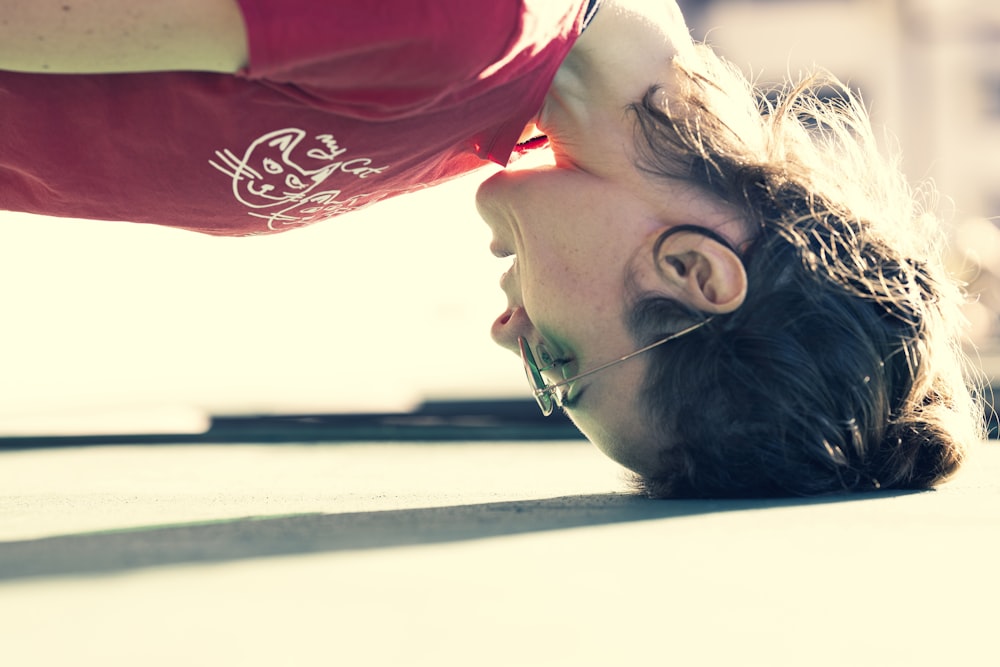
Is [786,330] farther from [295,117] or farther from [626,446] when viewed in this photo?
[295,117]

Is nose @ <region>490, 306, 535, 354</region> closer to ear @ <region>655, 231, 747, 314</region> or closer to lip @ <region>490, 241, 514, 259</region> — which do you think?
lip @ <region>490, 241, 514, 259</region>

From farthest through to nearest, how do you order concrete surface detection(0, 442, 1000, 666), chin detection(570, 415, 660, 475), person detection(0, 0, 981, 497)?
chin detection(570, 415, 660, 475) < person detection(0, 0, 981, 497) < concrete surface detection(0, 442, 1000, 666)

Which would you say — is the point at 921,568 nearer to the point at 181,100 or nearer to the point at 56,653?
the point at 56,653

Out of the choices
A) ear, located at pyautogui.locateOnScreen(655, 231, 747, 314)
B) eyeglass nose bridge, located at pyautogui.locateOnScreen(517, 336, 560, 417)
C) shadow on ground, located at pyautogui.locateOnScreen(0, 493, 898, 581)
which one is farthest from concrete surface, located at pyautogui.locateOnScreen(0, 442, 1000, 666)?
ear, located at pyautogui.locateOnScreen(655, 231, 747, 314)

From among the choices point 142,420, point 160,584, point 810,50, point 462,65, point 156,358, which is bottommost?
point 160,584

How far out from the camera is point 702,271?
142cm

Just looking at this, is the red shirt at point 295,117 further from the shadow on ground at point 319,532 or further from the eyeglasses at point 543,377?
the shadow on ground at point 319,532

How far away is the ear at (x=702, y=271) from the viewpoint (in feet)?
4.60

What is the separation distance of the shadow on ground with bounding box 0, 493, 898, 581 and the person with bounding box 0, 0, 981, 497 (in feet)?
0.31

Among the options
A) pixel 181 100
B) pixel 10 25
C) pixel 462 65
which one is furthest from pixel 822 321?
pixel 10 25

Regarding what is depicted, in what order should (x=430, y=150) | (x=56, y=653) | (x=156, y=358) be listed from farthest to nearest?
(x=156, y=358) < (x=430, y=150) < (x=56, y=653)

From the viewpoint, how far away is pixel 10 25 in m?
1.06

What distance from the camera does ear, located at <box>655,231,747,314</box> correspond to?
4.60 feet

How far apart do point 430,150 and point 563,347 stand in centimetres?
33
